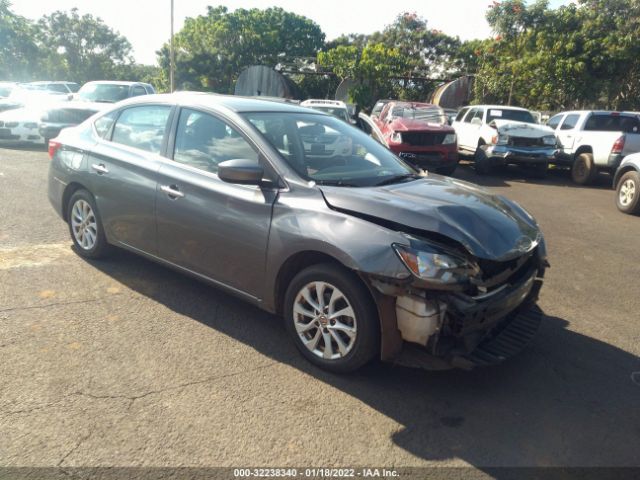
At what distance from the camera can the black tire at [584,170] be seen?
12406mm

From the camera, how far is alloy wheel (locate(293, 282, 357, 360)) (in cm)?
327

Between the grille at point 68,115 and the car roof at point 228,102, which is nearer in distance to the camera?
the car roof at point 228,102

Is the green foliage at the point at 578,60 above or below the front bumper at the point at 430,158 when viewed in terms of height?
above

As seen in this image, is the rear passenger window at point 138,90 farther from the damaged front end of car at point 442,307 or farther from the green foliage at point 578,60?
the damaged front end of car at point 442,307

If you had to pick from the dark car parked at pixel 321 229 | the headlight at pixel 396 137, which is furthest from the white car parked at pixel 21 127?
the dark car parked at pixel 321 229

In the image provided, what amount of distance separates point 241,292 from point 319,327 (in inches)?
29.1

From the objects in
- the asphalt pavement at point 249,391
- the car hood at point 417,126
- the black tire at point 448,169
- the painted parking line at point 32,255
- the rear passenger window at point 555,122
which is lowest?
the painted parking line at point 32,255

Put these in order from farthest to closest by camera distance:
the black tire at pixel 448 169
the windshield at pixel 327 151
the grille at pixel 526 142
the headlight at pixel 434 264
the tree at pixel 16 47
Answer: the tree at pixel 16 47 < the grille at pixel 526 142 < the black tire at pixel 448 169 < the windshield at pixel 327 151 < the headlight at pixel 434 264

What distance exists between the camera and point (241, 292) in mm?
3852

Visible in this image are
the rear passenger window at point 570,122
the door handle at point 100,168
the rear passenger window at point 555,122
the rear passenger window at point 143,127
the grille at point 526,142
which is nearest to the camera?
the rear passenger window at point 143,127

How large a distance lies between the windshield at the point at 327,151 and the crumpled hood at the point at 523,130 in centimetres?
962

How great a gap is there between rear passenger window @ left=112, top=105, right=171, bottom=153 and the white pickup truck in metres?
10.6

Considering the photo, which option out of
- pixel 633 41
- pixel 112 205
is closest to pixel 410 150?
pixel 112 205

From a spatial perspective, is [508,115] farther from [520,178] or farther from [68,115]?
[68,115]
